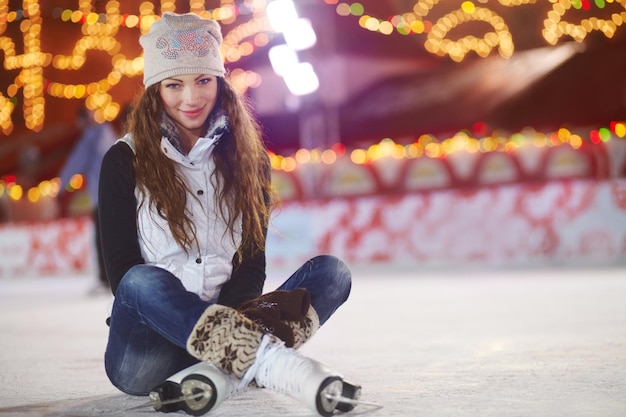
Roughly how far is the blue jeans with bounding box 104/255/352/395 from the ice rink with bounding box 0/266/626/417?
0.30 ft

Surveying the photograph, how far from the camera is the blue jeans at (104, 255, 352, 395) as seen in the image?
68.8 inches

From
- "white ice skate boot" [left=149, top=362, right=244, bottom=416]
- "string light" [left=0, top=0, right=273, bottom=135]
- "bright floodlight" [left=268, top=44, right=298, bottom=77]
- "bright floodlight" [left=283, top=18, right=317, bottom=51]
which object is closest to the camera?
"white ice skate boot" [left=149, top=362, right=244, bottom=416]

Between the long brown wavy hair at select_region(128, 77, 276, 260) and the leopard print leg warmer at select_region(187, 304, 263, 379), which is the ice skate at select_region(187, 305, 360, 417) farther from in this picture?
the long brown wavy hair at select_region(128, 77, 276, 260)

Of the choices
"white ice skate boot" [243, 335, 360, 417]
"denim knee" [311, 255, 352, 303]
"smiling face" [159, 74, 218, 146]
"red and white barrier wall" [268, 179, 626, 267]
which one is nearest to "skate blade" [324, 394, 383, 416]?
"white ice skate boot" [243, 335, 360, 417]

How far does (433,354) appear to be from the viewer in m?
2.75

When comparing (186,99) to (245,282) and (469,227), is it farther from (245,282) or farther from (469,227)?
(469,227)

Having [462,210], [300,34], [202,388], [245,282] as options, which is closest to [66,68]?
[300,34]

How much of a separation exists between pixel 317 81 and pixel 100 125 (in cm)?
276

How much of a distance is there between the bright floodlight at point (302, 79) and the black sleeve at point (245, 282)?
6.89 meters

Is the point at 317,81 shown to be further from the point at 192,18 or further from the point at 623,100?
the point at 192,18

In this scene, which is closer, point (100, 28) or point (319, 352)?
point (319, 352)

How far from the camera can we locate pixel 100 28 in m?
13.8

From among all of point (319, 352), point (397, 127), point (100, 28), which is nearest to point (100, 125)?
point (319, 352)

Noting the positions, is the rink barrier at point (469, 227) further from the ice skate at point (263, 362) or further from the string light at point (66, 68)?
the ice skate at point (263, 362)
